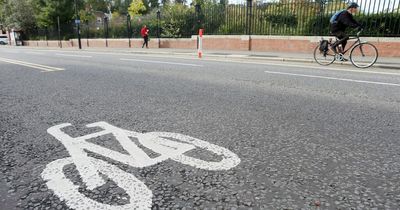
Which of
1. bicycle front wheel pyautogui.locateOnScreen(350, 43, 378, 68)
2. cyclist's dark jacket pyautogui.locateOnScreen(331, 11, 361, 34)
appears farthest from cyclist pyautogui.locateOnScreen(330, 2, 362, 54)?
bicycle front wheel pyautogui.locateOnScreen(350, 43, 378, 68)

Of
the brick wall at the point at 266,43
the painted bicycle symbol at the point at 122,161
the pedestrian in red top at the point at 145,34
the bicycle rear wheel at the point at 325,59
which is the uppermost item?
the pedestrian in red top at the point at 145,34

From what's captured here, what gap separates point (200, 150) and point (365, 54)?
9440 millimetres

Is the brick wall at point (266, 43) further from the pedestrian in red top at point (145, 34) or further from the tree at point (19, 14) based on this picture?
the tree at point (19, 14)

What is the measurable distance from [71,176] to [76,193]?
0.96ft

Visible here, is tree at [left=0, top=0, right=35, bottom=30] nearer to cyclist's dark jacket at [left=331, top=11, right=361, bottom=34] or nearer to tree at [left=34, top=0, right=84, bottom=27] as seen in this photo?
tree at [left=34, top=0, right=84, bottom=27]

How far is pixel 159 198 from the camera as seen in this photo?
2035 mm

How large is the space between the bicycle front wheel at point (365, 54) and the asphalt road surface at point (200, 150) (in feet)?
16.3

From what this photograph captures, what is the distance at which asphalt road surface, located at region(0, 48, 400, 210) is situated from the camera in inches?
81.0

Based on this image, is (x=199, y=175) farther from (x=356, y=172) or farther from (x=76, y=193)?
(x=356, y=172)

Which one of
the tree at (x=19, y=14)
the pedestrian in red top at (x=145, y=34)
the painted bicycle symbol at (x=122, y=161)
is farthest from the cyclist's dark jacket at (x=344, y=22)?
the tree at (x=19, y=14)

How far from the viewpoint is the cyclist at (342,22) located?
10.00 metres

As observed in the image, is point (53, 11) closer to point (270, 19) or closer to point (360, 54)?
point (270, 19)

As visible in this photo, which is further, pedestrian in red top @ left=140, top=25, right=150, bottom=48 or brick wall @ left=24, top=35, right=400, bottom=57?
pedestrian in red top @ left=140, top=25, right=150, bottom=48

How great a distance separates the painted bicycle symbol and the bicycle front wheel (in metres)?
9.07
